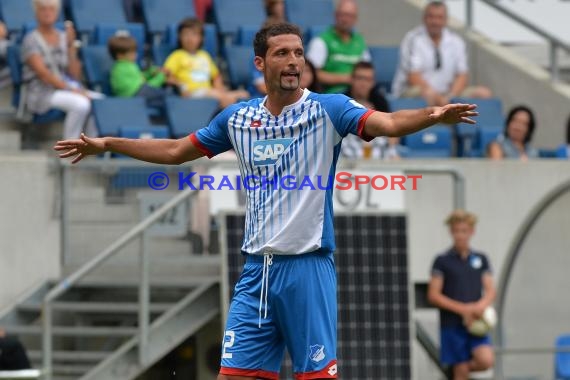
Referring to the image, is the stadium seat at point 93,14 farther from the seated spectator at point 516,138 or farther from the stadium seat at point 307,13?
the seated spectator at point 516,138

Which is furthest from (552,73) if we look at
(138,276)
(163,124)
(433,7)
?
(138,276)

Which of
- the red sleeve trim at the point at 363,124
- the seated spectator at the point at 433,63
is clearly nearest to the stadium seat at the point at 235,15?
the seated spectator at the point at 433,63

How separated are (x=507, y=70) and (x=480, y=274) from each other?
14.2ft

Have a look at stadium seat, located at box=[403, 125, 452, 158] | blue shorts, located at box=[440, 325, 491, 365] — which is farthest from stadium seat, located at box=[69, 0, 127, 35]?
blue shorts, located at box=[440, 325, 491, 365]

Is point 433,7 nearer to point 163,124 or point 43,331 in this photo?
point 163,124

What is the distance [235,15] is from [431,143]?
8.83 ft

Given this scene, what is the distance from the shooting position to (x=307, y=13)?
1677 cm

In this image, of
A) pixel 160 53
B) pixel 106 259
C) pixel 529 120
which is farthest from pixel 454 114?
pixel 160 53

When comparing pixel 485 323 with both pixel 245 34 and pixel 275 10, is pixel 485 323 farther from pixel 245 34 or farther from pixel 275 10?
pixel 275 10

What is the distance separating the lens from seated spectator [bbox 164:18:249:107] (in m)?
14.9

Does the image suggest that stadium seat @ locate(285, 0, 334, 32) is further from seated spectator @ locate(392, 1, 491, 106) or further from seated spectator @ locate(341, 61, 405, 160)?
seated spectator @ locate(341, 61, 405, 160)

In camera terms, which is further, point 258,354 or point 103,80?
point 103,80

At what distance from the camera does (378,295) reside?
13.0 m

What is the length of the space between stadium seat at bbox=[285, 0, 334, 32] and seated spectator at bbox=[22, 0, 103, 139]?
287 cm
